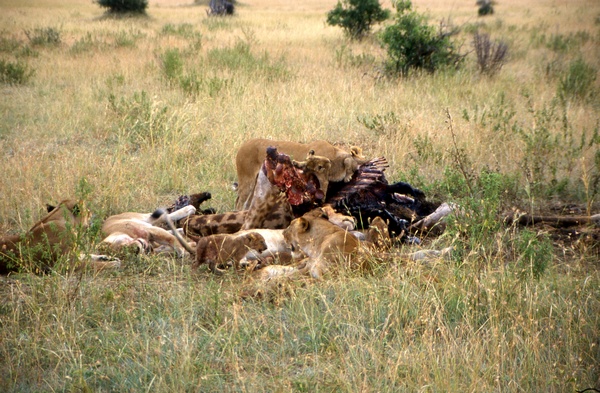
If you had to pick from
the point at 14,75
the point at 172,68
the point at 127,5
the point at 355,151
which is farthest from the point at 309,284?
the point at 127,5

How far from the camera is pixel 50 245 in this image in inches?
179

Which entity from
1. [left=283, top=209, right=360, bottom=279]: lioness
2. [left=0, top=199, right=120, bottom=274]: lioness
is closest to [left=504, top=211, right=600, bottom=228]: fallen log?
[left=283, top=209, right=360, bottom=279]: lioness

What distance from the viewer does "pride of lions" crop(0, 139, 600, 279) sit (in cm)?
425

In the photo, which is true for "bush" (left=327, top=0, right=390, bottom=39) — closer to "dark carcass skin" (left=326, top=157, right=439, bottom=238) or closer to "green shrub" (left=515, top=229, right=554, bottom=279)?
"dark carcass skin" (left=326, top=157, right=439, bottom=238)

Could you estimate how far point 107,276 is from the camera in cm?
439

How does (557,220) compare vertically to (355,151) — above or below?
below

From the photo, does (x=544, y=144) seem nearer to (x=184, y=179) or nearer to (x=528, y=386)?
(x=184, y=179)

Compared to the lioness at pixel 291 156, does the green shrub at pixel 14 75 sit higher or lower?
lower

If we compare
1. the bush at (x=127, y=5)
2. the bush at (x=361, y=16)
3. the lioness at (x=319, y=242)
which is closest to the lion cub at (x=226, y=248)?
the lioness at (x=319, y=242)

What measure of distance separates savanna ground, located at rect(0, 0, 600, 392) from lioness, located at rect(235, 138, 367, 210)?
1.65 feet

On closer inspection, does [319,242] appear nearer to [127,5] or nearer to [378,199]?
[378,199]

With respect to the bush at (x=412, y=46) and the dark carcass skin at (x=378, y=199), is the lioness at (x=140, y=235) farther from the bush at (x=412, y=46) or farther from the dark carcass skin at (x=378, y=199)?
the bush at (x=412, y=46)

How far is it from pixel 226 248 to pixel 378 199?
1.41 m

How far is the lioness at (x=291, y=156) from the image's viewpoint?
17.2 ft
